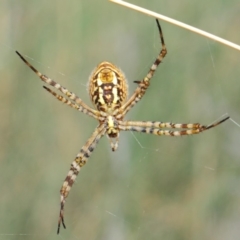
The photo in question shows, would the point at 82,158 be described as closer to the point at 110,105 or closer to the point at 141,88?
the point at 110,105

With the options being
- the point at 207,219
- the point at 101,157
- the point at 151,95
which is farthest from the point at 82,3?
the point at 207,219

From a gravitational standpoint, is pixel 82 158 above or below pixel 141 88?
below

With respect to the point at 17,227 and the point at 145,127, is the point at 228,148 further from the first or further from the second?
the point at 17,227

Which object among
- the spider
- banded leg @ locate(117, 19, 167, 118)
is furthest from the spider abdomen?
banded leg @ locate(117, 19, 167, 118)

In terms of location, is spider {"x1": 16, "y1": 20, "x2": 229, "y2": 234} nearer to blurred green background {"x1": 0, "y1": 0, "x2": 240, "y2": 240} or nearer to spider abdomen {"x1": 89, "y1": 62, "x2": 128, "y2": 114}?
spider abdomen {"x1": 89, "y1": 62, "x2": 128, "y2": 114}

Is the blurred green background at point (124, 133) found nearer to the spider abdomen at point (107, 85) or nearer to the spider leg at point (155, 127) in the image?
the spider leg at point (155, 127)

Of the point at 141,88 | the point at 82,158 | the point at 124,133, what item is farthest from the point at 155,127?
the point at 124,133

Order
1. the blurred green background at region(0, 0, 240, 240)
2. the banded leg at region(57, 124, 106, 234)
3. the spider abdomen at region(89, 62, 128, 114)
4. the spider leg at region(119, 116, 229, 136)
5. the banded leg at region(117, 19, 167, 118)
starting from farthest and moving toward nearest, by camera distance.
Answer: the blurred green background at region(0, 0, 240, 240), the banded leg at region(57, 124, 106, 234), the spider leg at region(119, 116, 229, 136), the banded leg at region(117, 19, 167, 118), the spider abdomen at region(89, 62, 128, 114)
